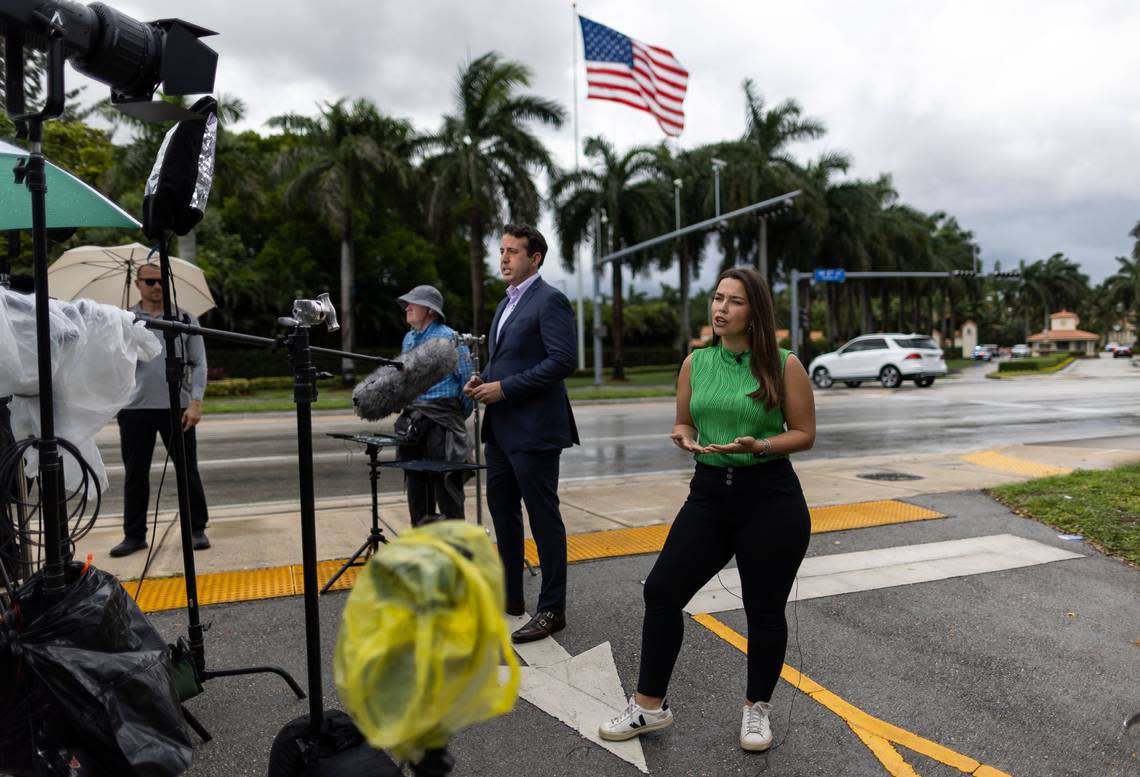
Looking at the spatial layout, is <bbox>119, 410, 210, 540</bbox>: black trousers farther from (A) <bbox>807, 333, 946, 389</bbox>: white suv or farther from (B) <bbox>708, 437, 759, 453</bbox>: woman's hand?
(A) <bbox>807, 333, 946, 389</bbox>: white suv

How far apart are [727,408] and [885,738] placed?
1.32 meters

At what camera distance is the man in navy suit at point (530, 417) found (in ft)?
13.1

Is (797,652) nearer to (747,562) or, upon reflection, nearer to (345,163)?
(747,562)

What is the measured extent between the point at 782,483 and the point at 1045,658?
69.0 inches

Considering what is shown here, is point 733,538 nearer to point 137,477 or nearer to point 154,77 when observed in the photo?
point 154,77

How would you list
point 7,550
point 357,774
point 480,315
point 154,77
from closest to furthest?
1. point 357,774
2. point 154,77
3. point 7,550
4. point 480,315

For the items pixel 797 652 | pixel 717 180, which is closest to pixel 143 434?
pixel 797 652

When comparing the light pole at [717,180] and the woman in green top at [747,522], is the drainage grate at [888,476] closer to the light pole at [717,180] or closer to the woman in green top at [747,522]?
the woman in green top at [747,522]

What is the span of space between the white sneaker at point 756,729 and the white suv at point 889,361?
25032 mm

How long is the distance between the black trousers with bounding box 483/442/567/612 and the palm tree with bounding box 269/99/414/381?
2510cm

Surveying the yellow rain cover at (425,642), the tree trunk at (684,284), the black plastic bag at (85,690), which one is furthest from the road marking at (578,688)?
the tree trunk at (684,284)

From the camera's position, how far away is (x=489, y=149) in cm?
2825

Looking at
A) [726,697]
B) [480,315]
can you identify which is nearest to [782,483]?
[726,697]

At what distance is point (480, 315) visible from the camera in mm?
29250
